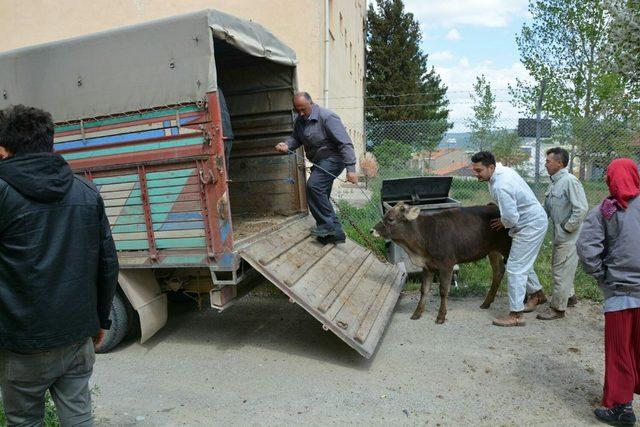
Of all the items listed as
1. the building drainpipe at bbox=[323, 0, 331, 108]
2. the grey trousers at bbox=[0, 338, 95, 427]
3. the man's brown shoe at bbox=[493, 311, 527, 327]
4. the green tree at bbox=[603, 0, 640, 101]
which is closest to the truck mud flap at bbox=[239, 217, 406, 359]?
the man's brown shoe at bbox=[493, 311, 527, 327]

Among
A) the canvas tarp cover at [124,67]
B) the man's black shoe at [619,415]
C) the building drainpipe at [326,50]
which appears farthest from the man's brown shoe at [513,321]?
the building drainpipe at [326,50]

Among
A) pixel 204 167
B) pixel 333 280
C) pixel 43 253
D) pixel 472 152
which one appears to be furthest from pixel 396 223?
pixel 472 152

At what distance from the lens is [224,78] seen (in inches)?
268

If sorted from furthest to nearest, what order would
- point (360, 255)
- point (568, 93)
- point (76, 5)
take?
point (568, 93)
point (76, 5)
point (360, 255)

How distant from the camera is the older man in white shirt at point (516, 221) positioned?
207 inches

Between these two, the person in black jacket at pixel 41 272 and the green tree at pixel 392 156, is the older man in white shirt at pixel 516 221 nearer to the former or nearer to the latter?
the person in black jacket at pixel 41 272

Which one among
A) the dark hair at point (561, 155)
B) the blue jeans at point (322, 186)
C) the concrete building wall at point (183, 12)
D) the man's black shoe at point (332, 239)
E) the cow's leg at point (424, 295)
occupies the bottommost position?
the cow's leg at point (424, 295)

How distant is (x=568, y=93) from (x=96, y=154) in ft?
64.2

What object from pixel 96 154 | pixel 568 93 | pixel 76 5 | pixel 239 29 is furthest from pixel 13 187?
pixel 568 93

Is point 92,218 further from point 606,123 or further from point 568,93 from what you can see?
→ point 568,93

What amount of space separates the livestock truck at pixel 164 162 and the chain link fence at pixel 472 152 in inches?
115

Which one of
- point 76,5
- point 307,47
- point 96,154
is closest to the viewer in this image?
point 96,154

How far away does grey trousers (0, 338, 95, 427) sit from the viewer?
7.54ft

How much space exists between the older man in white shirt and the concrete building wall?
7.07 m
